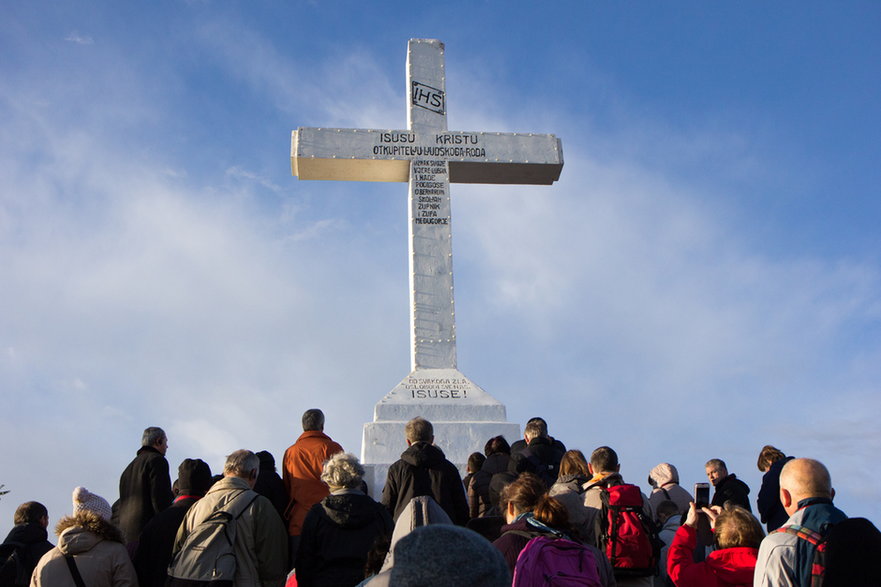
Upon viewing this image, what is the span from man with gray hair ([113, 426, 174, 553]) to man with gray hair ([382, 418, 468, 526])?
158 cm

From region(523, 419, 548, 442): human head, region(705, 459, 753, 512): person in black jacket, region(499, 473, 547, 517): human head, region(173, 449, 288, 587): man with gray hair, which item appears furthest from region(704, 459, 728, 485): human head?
region(173, 449, 288, 587): man with gray hair

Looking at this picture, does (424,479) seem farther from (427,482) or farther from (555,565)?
(555,565)

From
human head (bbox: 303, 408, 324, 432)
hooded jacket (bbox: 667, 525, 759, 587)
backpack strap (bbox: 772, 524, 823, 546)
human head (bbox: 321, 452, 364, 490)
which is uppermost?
human head (bbox: 303, 408, 324, 432)

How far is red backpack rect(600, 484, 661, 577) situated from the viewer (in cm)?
458

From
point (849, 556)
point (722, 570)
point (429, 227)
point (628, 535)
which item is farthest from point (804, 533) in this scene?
point (429, 227)

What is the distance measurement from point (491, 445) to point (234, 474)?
236 centimetres

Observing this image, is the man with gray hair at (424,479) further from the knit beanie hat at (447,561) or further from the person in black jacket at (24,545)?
the knit beanie hat at (447,561)

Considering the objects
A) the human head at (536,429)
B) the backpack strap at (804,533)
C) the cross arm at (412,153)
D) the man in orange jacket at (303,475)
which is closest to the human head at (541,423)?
the human head at (536,429)

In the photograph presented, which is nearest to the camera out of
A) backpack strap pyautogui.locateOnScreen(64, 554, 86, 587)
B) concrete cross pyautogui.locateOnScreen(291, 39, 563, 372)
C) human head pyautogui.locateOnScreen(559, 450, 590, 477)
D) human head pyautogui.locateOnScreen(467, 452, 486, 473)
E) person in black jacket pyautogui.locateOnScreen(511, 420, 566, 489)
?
backpack strap pyautogui.locateOnScreen(64, 554, 86, 587)

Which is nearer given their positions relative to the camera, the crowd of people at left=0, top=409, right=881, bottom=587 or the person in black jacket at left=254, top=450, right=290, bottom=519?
the crowd of people at left=0, top=409, right=881, bottom=587

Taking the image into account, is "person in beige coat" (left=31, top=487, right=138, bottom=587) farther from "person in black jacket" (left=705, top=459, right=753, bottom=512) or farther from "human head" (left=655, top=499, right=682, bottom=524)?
"person in black jacket" (left=705, top=459, right=753, bottom=512)

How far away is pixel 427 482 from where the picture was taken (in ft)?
17.7

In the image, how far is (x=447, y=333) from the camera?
9.88 meters

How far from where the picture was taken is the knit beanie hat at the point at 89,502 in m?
4.95
